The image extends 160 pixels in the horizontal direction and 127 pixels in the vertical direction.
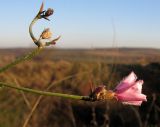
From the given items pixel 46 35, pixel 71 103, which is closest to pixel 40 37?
pixel 46 35

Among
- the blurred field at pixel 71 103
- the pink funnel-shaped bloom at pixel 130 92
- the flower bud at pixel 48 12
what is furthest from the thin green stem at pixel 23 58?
the blurred field at pixel 71 103

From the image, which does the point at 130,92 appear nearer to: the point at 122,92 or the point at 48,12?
the point at 122,92

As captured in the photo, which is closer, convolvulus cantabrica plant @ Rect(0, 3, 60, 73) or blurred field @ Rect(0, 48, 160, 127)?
convolvulus cantabrica plant @ Rect(0, 3, 60, 73)

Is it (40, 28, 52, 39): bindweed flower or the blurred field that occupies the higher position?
(40, 28, 52, 39): bindweed flower

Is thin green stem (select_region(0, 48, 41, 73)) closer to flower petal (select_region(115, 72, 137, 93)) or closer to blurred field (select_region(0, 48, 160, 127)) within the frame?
flower petal (select_region(115, 72, 137, 93))

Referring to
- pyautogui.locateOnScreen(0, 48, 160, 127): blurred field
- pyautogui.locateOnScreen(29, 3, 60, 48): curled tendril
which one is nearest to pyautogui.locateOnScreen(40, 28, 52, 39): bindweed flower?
pyautogui.locateOnScreen(29, 3, 60, 48): curled tendril

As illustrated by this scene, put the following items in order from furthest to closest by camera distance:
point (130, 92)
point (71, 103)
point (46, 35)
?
point (71, 103), point (46, 35), point (130, 92)

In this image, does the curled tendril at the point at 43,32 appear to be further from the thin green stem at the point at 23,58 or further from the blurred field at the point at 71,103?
the blurred field at the point at 71,103

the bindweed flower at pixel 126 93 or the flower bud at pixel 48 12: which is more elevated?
the flower bud at pixel 48 12
